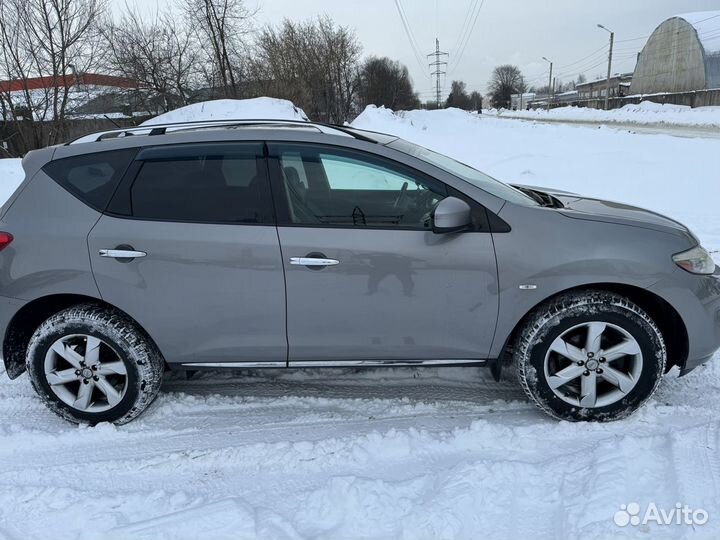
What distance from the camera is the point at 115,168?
2939 mm

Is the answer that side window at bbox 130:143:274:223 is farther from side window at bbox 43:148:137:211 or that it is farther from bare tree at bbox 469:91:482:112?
bare tree at bbox 469:91:482:112

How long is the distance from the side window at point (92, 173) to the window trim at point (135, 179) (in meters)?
0.04

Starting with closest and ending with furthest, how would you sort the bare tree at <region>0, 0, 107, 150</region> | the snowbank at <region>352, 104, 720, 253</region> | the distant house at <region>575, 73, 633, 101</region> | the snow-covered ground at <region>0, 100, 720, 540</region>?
the snow-covered ground at <region>0, 100, 720, 540</region>
the snowbank at <region>352, 104, 720, 253</region>
the bare tree at <region>0, 0, 107, 150</region>
the distant house at <region>575, 73, 633, 101</region>

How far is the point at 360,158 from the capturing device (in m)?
2.93

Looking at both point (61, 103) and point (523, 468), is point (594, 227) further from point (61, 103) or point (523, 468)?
point (61, 103)

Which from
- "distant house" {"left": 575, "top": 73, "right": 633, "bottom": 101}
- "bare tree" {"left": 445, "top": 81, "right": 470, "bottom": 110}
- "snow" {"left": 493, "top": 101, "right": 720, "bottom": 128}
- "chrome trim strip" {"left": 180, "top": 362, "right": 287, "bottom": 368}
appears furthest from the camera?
"bare tree" {"left": 445, "top": 81, "right": 470, "bottom": 110}

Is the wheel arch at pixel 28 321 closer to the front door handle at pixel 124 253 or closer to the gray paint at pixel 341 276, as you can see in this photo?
the gray paint at pixel 341 276

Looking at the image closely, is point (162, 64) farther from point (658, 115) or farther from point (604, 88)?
point (604, 88)

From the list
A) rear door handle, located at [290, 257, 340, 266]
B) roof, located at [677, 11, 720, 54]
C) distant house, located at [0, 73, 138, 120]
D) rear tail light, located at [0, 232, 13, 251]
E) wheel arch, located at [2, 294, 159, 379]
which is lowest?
wheel arch, located at [2, 294, 159, 379]

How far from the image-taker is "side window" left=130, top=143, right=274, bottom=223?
2840 mm

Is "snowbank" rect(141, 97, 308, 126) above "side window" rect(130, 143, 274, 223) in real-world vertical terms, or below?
above

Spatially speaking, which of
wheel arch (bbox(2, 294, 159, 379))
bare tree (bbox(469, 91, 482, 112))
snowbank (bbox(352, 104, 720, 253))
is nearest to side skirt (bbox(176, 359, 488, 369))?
wheel arch (bbox(2, 294, 159, 379))

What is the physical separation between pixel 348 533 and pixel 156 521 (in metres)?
0.90

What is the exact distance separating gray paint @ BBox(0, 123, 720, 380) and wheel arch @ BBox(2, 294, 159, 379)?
0.07 metres
